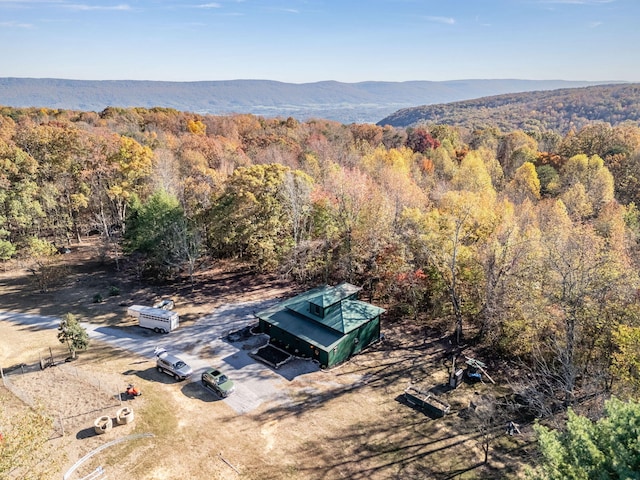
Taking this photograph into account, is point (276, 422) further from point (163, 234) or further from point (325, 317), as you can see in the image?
point (163, 234)

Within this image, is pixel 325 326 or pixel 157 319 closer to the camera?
pixel 325 326

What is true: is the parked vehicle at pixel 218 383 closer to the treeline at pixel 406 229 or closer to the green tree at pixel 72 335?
the green tree at pixel 72 335

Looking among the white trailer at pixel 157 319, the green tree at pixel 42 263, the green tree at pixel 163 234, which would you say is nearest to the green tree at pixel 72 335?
the white trailer at pixel 157 319

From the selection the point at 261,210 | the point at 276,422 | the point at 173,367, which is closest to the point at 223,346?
the point at 173,367

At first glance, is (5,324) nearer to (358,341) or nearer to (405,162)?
(358,341)

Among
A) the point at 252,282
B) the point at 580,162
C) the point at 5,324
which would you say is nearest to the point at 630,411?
the point at 252,282
